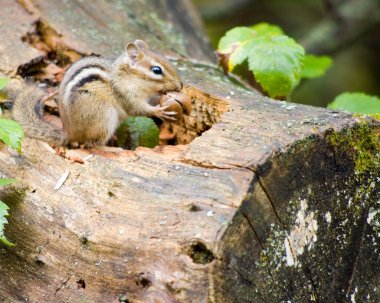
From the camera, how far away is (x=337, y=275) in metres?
3.11

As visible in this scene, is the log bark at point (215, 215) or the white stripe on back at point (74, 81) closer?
the log bark at point (215, 215)

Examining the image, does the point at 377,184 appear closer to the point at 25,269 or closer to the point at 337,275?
the point at 337,275

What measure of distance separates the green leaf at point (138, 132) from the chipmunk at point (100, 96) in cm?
6

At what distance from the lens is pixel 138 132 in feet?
12.9

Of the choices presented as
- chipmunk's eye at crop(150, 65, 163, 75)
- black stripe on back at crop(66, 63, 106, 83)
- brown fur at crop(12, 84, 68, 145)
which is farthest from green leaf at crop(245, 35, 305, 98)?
brown fur at crop(12, 84, 68, 145)

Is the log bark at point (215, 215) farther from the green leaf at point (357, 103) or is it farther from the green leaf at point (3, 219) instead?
the green leaf at point (357, 103)

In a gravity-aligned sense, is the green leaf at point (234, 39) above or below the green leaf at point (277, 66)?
above

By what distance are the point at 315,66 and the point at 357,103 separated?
761mm

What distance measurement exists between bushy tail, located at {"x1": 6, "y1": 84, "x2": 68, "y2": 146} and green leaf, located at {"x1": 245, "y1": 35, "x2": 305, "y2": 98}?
1195 mm

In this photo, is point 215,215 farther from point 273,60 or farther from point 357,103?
point 357,103

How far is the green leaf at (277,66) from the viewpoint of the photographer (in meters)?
3.84

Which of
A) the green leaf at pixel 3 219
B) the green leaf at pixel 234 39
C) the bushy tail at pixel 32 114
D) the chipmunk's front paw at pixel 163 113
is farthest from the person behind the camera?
the green leaf at pixel 234 39

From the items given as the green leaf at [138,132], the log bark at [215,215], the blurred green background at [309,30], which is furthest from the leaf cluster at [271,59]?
the blurred green background at [309,30]

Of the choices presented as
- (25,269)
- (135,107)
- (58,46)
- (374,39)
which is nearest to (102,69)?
(135,107)
